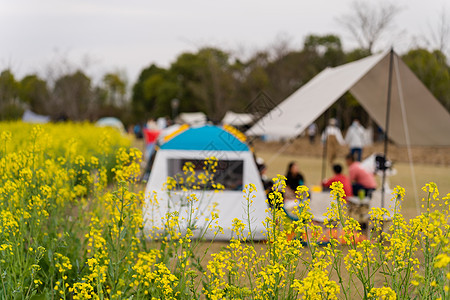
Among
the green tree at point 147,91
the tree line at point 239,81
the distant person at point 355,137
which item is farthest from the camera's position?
the green tree at point 147,91

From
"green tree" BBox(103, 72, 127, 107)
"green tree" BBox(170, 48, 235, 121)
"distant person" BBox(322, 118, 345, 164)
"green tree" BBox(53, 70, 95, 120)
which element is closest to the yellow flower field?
"distant person" BBox(322, 118, 345, 164)

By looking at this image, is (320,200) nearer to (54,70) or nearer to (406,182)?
(406,182)

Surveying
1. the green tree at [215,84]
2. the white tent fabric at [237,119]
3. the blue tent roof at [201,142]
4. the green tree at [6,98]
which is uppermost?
the green tree at [215,84]

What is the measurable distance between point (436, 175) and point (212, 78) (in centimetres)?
2948

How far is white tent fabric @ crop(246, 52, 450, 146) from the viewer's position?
7320 mm

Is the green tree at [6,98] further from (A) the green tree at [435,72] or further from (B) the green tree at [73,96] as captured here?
(A) the green tree at [435,72]

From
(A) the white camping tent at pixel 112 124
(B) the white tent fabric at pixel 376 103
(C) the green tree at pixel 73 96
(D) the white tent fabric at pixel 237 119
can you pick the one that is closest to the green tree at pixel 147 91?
(A) the white camping tent at pixel 112 124

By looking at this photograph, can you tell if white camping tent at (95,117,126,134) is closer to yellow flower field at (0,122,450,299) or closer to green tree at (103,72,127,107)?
yellow flower field at (0,122,450,299)

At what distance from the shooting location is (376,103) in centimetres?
974

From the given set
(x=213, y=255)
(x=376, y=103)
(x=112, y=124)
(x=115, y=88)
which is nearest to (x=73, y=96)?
(x=112, y=124)

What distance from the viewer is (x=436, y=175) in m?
14.4

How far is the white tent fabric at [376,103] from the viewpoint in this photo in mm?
7320

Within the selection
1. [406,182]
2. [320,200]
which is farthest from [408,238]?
[406,182]

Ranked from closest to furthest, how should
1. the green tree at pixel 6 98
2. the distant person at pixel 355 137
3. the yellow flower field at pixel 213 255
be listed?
the yellow flower field at pixel 213 255 < the distant person at pixel 355 137 < the green tree at pixel 6 98
